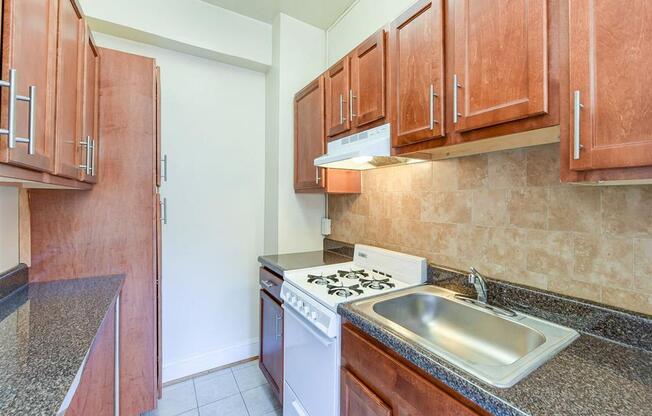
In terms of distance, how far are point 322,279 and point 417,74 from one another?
3.74 feet

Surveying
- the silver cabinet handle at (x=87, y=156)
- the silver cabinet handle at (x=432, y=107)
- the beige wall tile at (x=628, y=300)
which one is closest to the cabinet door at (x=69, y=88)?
the silver cabinet handle at (x=87, y=156)

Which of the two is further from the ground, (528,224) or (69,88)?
(69,88)

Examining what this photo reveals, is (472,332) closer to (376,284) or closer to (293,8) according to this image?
(376,284)

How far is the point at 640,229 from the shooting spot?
0.94m

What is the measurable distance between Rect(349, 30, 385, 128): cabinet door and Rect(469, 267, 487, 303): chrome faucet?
869mm

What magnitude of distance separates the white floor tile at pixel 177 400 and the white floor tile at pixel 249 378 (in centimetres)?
32

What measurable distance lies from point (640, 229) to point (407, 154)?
0.84 m

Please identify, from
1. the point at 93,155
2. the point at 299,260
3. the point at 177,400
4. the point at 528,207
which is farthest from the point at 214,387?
the point at 528,207

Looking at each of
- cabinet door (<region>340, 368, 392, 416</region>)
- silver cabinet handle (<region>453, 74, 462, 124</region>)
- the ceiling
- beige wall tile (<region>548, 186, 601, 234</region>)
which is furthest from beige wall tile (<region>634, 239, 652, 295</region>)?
the ceiling

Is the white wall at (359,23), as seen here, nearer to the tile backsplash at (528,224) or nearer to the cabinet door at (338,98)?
the cabinet door at (338,98)

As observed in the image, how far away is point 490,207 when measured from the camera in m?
1.36

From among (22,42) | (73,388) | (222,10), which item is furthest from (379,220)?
(222,10)

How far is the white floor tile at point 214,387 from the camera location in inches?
80.5

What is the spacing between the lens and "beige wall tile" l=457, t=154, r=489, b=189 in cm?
138
